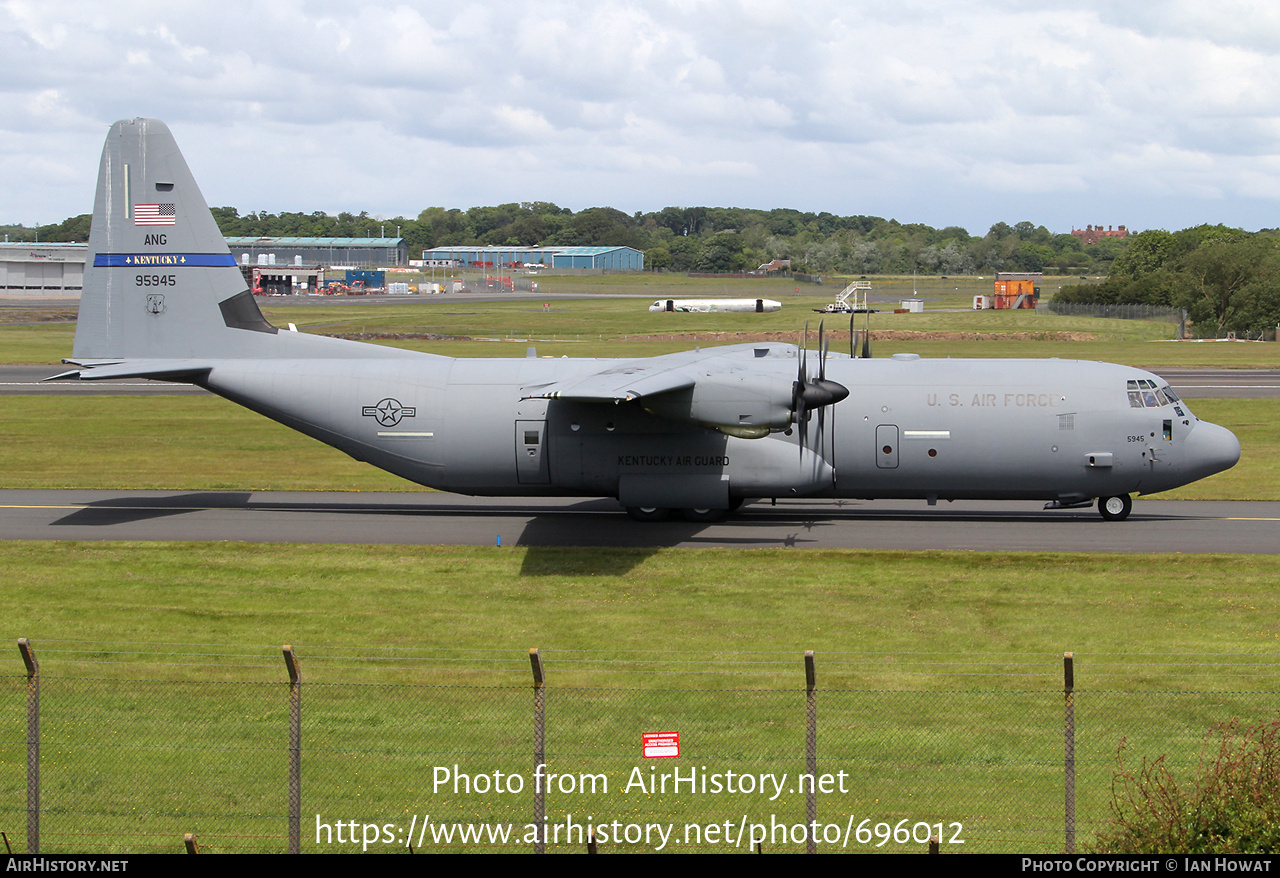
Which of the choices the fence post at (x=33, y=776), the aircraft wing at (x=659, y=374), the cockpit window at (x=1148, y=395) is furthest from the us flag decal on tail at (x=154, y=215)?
the cockpit window at (x=1148, y=395)

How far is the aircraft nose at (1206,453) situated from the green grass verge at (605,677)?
3485 millimetres

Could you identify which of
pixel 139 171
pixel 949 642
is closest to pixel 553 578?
pixel 949 642

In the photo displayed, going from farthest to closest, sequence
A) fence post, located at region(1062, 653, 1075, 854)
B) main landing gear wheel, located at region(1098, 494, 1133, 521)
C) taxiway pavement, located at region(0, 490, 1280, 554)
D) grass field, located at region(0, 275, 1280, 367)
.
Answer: grass field, located at region(0, 275, 1280, 367), main landing gear wheel, located at region(1098, 494, 1133, 521), taxiway pavement, located at region(0, 490, 1280, 554), fence post, located at region(1062, 653, 1075, 854)

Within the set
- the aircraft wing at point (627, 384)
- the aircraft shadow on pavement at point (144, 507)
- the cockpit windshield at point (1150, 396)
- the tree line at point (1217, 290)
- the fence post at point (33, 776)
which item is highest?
the tree line at point (1217, 290)

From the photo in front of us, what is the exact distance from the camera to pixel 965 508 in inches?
1149

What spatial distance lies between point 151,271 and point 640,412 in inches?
506

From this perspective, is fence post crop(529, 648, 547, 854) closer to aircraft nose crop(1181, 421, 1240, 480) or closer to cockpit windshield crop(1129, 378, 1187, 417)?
cockpit windshield crop(1129, 378, 1187, 417)

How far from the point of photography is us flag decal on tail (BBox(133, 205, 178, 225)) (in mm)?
27781

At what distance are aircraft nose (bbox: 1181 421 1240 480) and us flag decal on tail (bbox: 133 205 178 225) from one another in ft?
81.7

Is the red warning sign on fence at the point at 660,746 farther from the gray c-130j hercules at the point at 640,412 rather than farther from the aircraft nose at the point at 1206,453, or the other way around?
the aircraft nose at the point at 1206,453

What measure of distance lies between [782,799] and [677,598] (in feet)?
30.9

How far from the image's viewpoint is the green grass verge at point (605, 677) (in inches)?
443

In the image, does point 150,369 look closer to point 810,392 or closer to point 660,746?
point 810,392

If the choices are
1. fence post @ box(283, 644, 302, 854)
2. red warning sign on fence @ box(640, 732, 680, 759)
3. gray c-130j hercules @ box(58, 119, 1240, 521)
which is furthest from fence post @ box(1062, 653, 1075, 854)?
gray c-130j hercules @ box(58, 119, 1240, 521)
